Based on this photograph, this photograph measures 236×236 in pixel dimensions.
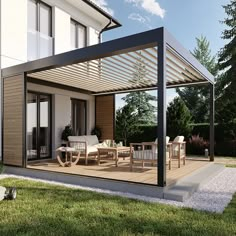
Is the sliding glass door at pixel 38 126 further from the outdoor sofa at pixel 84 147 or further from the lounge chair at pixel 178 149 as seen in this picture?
the lounge chair at pixel 178 149

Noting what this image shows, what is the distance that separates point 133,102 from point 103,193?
1107 inches

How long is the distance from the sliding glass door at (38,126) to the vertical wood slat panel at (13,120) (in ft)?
4.78

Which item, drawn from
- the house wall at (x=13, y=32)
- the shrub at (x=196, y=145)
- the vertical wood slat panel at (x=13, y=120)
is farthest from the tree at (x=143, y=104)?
the vertical wood slat panel at (x=13, y=120)

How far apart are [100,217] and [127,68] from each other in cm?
556

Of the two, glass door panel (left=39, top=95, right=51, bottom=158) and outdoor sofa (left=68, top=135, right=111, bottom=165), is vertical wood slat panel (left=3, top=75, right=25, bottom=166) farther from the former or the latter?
outdoor sofa (left=68, top=135, right=111, bottom=165)

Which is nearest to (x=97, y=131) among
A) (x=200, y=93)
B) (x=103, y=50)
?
(x=103, y=50)

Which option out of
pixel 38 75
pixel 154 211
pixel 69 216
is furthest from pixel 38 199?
pixel 38 75

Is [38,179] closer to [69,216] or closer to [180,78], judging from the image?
[69,216]

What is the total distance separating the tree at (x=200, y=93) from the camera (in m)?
32.2

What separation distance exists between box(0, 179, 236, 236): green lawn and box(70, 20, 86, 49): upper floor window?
948cm

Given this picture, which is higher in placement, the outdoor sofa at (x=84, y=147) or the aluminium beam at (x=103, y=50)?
the aluminium beam at (x=103, y=50)

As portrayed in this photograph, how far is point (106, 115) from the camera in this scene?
14.3 m

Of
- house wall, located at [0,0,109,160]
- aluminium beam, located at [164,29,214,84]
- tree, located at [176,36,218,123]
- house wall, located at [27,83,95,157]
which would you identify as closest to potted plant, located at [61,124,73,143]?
house wall, located at [27,83,95,157]

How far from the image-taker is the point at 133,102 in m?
34.0
